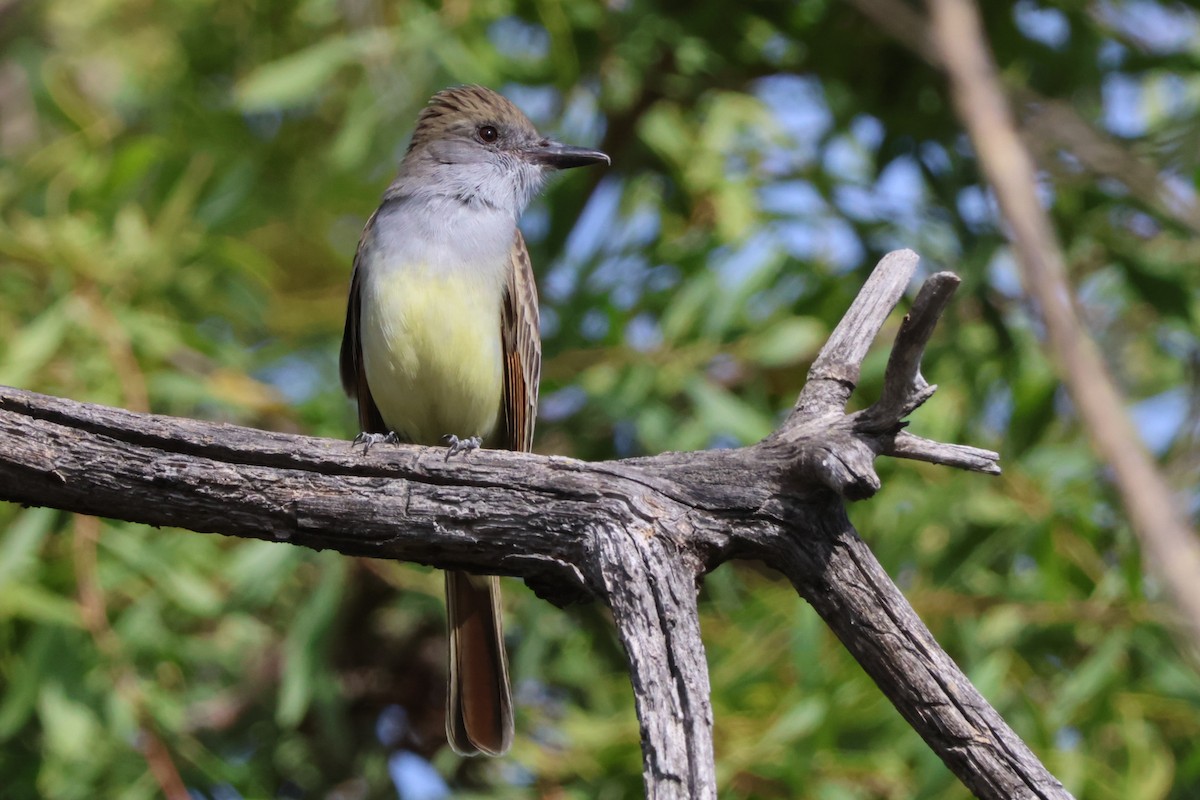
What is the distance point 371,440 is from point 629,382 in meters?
1.55

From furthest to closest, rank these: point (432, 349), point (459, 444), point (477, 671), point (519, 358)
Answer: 1. point (519, 358)
2. point (432, 349)
3. point (477, 671)
4. point (459, 444)

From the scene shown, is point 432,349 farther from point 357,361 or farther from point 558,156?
point 558,156

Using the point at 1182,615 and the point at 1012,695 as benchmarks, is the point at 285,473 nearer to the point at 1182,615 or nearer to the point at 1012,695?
the point at 1182,615

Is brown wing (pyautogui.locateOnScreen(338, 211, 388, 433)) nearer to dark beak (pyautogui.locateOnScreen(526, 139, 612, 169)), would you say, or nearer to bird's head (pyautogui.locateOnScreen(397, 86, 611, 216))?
bird's head (pyautogui.locateOnScreen(397, 86, 611, 216))

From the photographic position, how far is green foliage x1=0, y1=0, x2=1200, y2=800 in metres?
4.84

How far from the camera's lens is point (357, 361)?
189 inches

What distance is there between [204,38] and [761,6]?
9.07ft

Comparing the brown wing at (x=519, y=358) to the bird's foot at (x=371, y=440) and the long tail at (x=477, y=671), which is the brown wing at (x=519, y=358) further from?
the long tail at (x=477, y=671)

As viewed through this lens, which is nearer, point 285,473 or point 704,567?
point 704,567

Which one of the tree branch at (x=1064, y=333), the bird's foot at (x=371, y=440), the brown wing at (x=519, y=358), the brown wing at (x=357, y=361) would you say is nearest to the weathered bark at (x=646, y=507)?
the bird's foot at (x=371, y=440)

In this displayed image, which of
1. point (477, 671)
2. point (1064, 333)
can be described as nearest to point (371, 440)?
point (477, 671)

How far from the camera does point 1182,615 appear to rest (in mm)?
2105

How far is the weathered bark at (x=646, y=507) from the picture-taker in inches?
103

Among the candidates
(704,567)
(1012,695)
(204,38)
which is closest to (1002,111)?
(704,567)
